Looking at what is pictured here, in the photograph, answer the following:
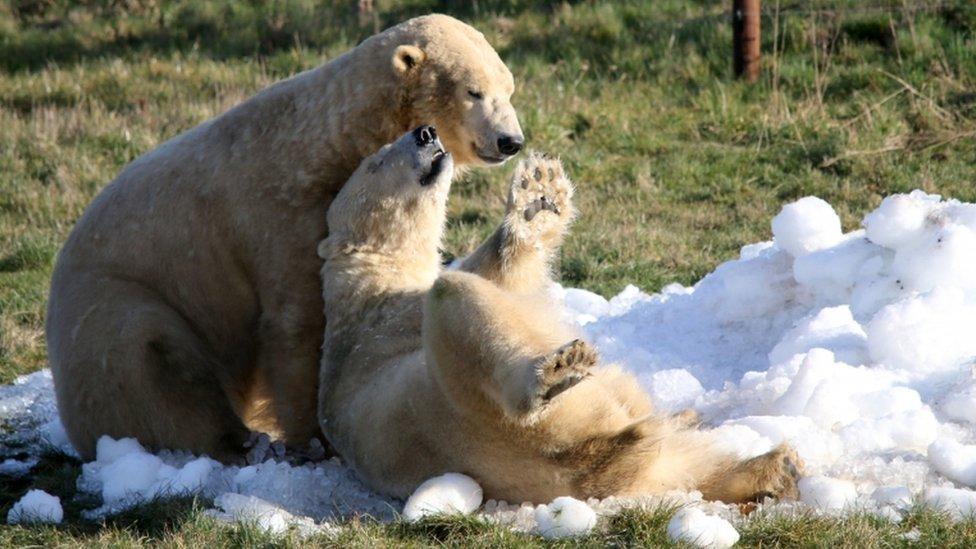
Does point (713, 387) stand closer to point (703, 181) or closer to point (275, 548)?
point (275, 548)

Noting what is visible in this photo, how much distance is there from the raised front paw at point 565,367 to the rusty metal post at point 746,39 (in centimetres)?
770

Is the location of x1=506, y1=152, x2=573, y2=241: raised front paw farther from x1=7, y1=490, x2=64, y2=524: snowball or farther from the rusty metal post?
the rusty metal post

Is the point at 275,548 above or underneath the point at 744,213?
above

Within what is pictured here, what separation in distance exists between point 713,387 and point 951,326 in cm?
104

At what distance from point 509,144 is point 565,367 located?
224 centimetres

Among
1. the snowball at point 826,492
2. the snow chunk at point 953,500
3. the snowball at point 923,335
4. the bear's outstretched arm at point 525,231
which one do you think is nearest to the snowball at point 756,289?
the snowball at point 923,335

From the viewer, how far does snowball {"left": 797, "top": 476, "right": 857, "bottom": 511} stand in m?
4.70

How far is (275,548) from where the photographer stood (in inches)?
175

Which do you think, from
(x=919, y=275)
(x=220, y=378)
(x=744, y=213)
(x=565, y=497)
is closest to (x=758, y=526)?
(x=565, y=497)

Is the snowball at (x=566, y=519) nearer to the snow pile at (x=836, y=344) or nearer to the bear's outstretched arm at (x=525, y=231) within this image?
the snow pile at (x=836, y=344)

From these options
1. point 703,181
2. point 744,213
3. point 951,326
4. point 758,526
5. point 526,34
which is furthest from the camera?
point 526,34

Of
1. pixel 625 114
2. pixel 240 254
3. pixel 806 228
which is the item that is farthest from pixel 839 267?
pixel 625 114

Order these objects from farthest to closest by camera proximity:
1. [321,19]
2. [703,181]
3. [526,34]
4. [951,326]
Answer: [321,19] → [526,34] → [703,181] → [951,326]

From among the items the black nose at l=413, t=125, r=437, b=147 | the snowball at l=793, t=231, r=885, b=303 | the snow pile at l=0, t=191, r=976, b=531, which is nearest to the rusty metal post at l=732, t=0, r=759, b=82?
the snow pile at l=0, t=191, r=976, b=531
